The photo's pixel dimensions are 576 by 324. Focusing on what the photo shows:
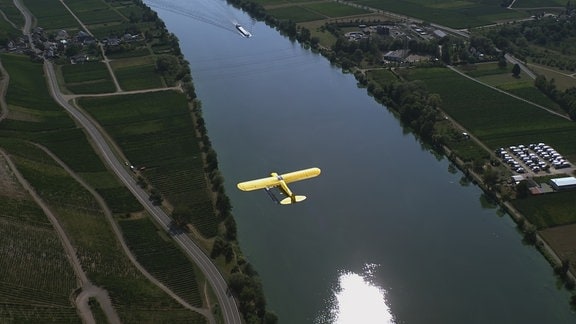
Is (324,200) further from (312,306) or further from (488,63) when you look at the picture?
(488,63)

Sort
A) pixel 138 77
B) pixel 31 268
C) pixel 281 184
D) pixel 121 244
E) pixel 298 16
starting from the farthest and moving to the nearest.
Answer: pixel 298 16, pixel 138 77, pixel 281 184, pixel 121 244, pixel 31 268

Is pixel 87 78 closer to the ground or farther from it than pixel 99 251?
farther from it

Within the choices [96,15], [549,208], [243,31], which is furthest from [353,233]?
[96,15]

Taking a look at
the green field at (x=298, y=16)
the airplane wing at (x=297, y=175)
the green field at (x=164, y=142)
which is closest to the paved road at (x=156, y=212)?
the green field at (x=164, y=142)

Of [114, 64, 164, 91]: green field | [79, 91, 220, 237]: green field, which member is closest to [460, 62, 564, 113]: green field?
[79, 91, 220, 237]: green field

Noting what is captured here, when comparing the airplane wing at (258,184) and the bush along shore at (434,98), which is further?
the bush along shore at (434,98)

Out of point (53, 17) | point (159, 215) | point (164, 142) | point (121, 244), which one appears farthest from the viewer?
point (53, 17)

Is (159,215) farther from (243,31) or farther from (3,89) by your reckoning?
(243,31)

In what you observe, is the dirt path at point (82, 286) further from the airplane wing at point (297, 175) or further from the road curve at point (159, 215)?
the airplane wing at point (297, 175)
